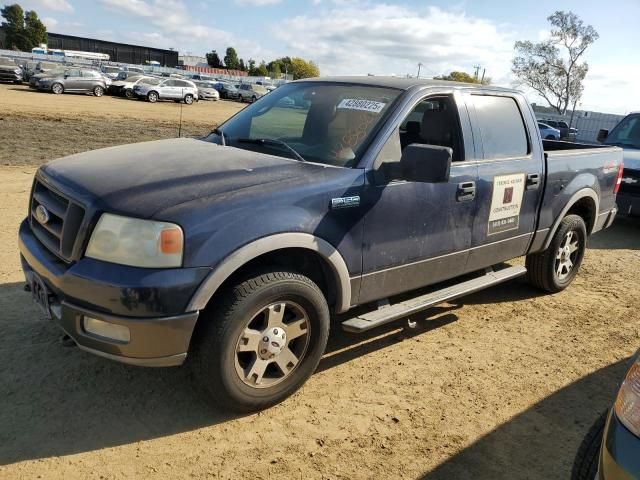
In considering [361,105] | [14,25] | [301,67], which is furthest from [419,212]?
[301,67]

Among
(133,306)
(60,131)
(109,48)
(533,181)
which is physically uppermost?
(109,48)

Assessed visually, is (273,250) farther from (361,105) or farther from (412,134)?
(412,134)

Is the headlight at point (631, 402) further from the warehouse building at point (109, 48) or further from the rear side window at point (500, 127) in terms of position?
the warehouse building at point (109, 48)

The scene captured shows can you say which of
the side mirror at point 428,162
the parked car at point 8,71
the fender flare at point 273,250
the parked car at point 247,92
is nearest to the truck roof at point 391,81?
the side mirror at point 428,162

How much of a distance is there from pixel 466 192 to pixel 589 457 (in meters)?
2.15

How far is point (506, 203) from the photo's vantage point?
4477 millimetres

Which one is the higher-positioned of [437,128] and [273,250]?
[437,128]

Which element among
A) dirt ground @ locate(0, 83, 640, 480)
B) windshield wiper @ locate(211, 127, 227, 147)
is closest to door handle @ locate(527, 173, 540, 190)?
dirt ground @ locate(0, 83, 640, 480)

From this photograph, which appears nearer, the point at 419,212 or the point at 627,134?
the point at 419,212

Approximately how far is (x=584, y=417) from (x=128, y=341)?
A: 2776mm

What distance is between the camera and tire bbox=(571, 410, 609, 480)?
228cm

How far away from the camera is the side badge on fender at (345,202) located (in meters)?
3.25

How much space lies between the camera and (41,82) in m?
31.1

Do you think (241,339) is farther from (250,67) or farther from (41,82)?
(250,67)
